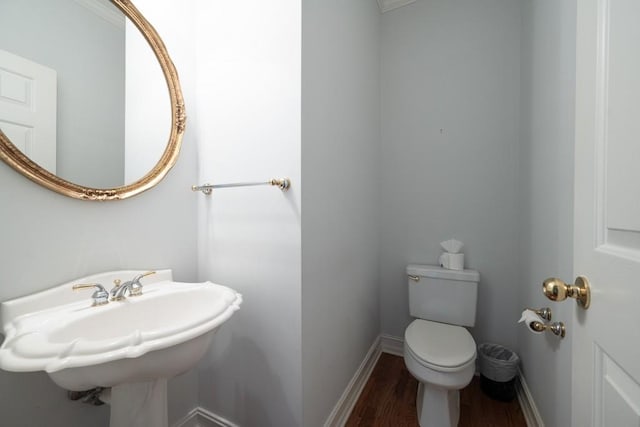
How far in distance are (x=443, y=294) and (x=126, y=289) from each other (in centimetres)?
160

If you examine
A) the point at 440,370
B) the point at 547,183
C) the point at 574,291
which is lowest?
the point at 440,370

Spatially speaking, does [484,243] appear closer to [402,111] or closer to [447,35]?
[402,111]

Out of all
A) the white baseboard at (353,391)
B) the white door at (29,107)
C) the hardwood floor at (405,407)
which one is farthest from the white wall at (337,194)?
the white door at (29,107)

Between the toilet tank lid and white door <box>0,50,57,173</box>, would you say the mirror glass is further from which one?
the toilet tank lid

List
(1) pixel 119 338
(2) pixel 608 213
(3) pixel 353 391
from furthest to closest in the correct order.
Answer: (3) pixel 353 391
(1) pixel 119 338
(2) pixel 608 213

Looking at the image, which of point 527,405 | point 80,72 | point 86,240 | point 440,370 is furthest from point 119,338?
point 527,405

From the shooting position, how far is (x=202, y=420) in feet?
3.79

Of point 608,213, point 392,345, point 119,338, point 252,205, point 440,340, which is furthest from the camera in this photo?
point 392,345

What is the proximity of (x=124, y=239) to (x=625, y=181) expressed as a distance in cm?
139

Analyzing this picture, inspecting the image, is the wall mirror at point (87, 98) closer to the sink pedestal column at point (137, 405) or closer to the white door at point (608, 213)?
the sink pedestal column at point (137, 405)

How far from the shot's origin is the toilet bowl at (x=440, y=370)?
3.45 feet

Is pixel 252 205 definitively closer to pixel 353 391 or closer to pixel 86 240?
pixel 86 240

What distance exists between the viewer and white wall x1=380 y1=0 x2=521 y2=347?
148 cm

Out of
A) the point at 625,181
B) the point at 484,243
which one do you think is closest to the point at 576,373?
the point at 625,181
